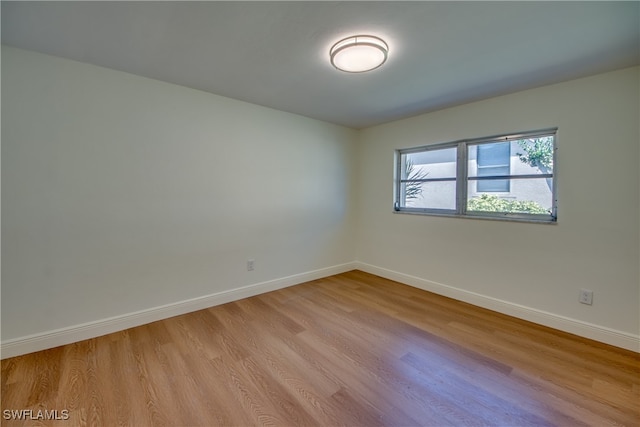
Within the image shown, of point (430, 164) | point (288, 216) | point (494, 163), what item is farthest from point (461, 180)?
point (288, 216)

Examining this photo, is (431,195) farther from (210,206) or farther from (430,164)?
(210,206)

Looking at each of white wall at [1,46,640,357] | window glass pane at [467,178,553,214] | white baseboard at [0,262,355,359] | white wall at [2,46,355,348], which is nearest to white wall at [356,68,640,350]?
white wall at [1,46,640,357]

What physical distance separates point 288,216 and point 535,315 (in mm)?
2833

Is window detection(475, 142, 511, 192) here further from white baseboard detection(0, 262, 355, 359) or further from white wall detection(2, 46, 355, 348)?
white baseboard detection(0, 262, 355, 359)

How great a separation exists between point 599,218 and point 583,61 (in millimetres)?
1276

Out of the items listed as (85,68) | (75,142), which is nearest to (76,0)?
(85,68)

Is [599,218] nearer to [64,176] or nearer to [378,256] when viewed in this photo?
[378,256]

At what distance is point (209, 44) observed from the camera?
6.21ft

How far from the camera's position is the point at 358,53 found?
1.87m

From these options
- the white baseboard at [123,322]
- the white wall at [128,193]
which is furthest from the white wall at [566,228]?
the white baseboard at [123,322]

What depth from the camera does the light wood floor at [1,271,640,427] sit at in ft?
4.86

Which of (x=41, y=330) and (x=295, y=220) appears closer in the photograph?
(x=41, y=330)

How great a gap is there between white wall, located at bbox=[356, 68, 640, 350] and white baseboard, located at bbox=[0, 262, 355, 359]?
86.9 inches

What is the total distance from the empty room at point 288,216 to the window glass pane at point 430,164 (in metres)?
0.05
